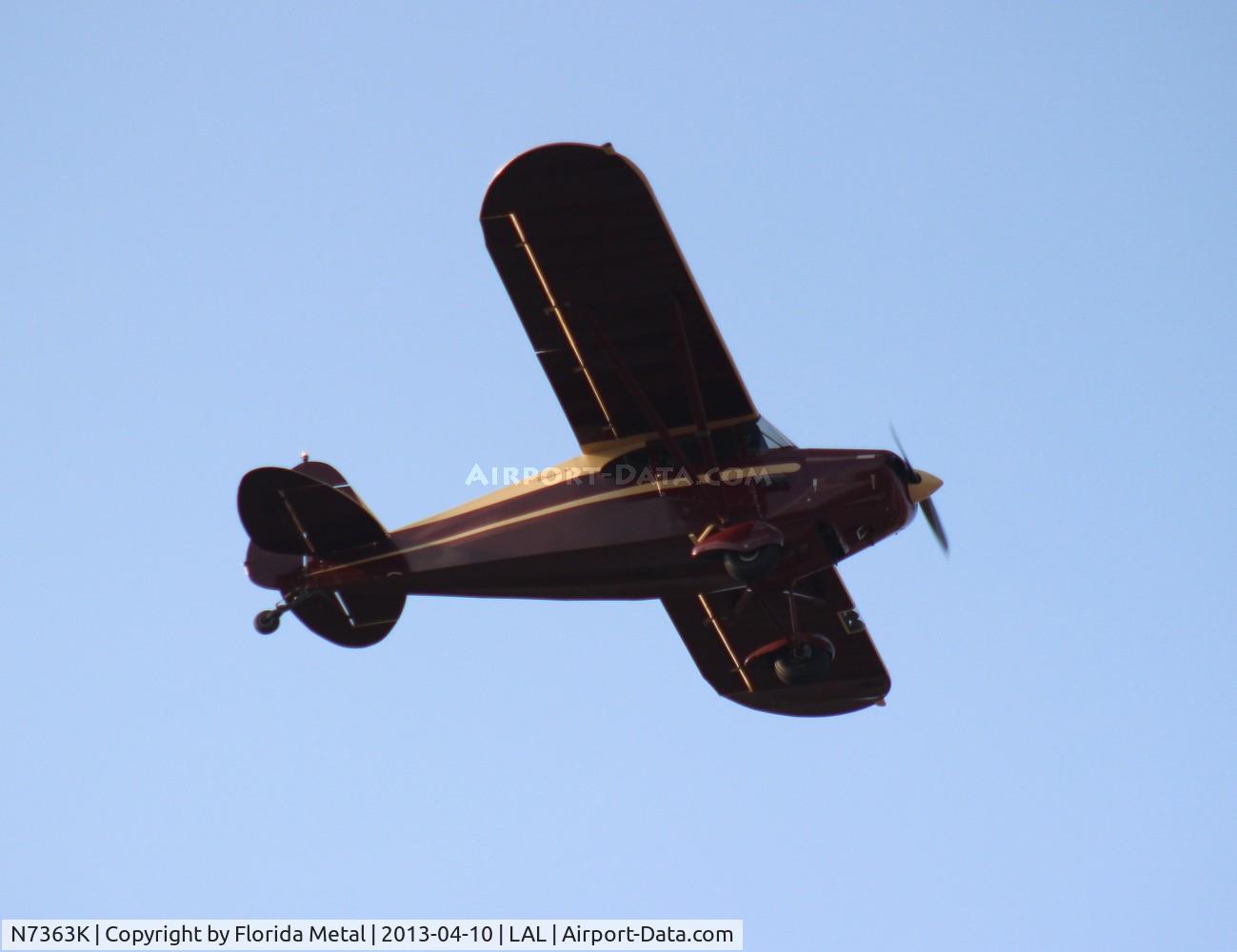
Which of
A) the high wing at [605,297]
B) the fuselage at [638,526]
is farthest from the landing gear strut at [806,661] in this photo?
the high wing at [605,297]

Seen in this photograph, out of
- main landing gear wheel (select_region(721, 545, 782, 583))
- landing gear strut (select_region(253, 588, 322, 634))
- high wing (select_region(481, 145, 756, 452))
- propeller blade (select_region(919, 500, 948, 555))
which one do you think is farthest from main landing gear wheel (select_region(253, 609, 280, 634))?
propeller blade (select_region(919, 500, 948, 555))

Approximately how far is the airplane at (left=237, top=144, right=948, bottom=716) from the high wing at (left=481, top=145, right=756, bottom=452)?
0.07ft

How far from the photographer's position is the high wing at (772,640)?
20.7 m

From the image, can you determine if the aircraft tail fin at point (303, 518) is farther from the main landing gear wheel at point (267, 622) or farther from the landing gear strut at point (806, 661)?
the landing gear strut at point (806, 661)

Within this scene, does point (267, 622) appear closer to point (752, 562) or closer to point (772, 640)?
point (752, 562)

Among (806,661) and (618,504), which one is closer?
(618,504)

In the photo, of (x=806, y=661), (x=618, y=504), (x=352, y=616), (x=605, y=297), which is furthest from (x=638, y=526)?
(x=352, y=616)

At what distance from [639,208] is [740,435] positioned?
2.93 meters

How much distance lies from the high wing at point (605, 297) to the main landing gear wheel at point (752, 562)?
1.48m

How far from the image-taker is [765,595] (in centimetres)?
2050

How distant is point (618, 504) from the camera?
18.2 metres

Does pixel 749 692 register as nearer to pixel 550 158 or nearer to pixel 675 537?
pixel 675 537

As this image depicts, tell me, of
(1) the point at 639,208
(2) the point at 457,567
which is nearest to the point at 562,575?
(2) the point at 457,567

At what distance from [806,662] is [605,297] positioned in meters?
4.67
